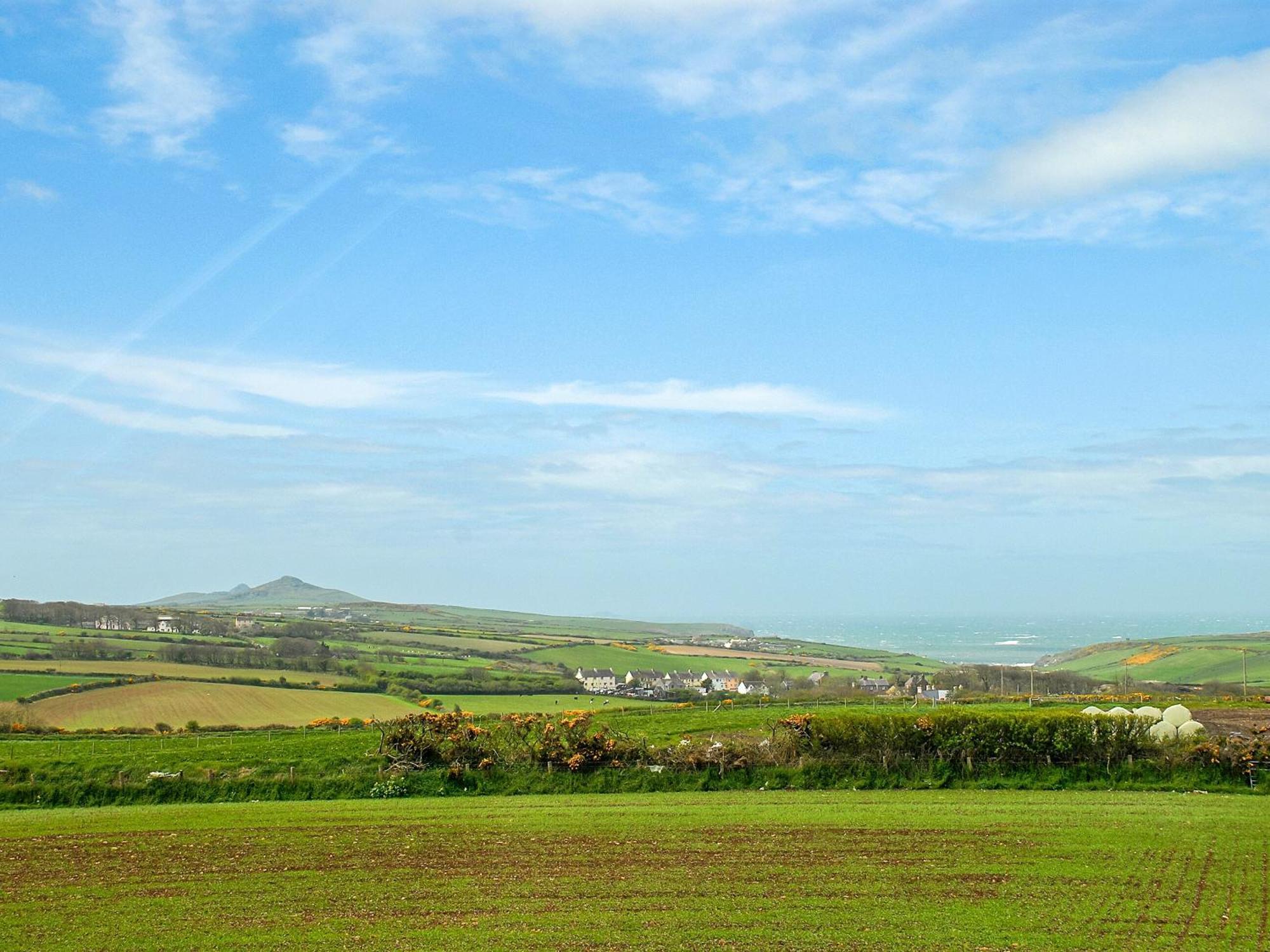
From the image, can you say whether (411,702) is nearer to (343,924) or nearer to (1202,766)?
(1202,766)

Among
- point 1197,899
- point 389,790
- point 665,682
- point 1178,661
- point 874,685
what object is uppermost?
point 1197,899

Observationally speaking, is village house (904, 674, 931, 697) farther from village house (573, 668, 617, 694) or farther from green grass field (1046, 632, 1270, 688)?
village house (573, 668, 617, 694)

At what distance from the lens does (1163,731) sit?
1204 inches

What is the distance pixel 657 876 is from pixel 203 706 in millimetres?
45631

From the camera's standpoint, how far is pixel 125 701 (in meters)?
56.6

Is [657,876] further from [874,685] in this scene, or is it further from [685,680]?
[685,680]

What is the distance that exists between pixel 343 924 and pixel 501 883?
2.95m

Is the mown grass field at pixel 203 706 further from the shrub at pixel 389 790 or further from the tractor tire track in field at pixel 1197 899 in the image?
the tractor tire track in field at pixel 1197 899

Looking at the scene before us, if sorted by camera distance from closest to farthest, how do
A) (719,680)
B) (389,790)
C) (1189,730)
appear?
(389,790) < (1189,730) < (719,680)

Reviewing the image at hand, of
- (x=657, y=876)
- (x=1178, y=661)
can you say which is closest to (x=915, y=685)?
(x=1178, y=661)

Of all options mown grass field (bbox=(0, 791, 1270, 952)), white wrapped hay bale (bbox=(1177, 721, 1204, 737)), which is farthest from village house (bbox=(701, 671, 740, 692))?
mown grass field (bbox=(0, 791, 1270, 952))

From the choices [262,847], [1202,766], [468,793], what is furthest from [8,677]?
[1202,766]

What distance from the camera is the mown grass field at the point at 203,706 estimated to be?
51219 mm

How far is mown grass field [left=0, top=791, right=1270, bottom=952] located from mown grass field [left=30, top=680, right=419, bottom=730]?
90.3 ft
